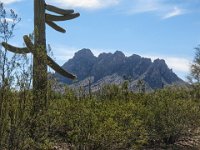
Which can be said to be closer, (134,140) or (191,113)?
(134,140)

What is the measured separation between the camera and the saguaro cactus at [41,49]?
829 centimetres

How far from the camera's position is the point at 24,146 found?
7516 mm

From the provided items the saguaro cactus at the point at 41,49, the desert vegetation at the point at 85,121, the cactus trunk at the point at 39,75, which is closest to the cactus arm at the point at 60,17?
the saguaro cactus at the point at 41,49

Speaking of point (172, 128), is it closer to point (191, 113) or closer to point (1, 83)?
point (191, 113)

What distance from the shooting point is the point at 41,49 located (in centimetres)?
858

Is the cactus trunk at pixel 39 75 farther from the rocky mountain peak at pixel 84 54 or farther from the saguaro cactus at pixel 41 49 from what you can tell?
the rocky mountain peak at pixel 84 54

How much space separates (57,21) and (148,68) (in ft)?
435

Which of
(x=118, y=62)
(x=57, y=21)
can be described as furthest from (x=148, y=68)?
(x=57, y=21)

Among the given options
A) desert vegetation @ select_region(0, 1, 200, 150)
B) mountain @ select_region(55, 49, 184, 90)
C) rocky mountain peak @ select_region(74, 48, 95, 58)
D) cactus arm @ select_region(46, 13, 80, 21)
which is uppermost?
rocky mountain peak @ select_region(74, 48, 95, 58)

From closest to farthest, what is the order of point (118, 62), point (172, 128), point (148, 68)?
point (172, 128), point (148, 68), point (118, 62)

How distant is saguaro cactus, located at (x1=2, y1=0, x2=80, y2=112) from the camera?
8292 millimetres

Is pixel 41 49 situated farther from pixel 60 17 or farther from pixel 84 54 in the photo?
pixel 84 54

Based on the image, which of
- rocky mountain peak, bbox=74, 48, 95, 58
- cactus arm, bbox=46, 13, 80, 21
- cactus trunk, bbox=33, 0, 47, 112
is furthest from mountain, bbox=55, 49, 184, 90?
cactus trunk, bbox=33, 0, 47, 112

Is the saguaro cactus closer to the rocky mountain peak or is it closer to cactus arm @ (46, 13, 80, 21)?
cactus arm @ (46, 13, 80, 21)
